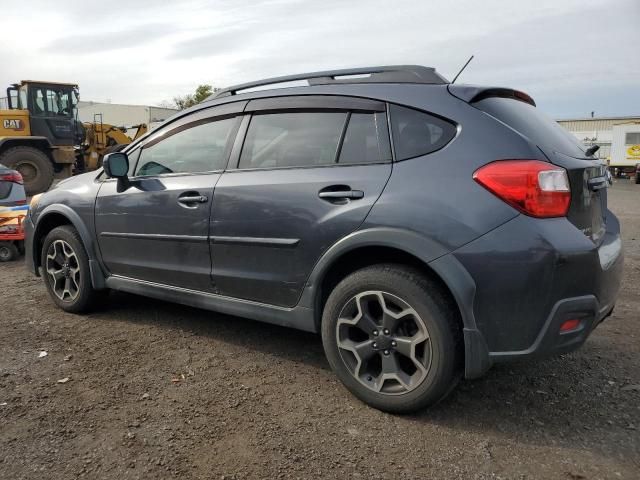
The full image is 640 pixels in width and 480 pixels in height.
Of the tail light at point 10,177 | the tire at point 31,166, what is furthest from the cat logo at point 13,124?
the tail light at point 10,177

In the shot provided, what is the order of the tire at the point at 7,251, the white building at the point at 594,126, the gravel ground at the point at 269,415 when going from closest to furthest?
the gravel ground at the point at 269,415 < the tire at the point at 7,251 < the white building at the point at 594,126

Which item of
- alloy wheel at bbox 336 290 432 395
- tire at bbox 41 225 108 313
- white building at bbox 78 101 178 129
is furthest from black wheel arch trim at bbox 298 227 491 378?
white building at bbox 78 101 178 129

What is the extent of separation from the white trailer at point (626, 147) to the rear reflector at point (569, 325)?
98.5 feet

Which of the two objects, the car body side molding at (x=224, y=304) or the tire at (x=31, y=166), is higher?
the tire at (x=31, y=166)

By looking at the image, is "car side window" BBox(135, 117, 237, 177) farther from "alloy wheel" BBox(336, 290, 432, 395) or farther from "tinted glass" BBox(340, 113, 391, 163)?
"alloy wheel" BBox(336, 290, 432, 395)

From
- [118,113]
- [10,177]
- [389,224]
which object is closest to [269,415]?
[389,224]

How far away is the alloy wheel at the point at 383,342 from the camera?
2.62 m

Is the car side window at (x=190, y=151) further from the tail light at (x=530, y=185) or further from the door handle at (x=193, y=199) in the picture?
the tail light at (x=530, y=185)

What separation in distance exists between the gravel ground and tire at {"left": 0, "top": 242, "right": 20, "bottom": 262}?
3.06 meters

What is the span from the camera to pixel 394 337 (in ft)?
8.80

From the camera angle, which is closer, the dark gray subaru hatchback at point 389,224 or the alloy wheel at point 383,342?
the dark gray subaru hatchback at point 389,224

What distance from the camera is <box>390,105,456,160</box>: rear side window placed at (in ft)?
8.73

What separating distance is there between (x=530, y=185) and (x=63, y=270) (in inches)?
143

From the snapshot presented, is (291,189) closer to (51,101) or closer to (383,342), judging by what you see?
(383,342)
